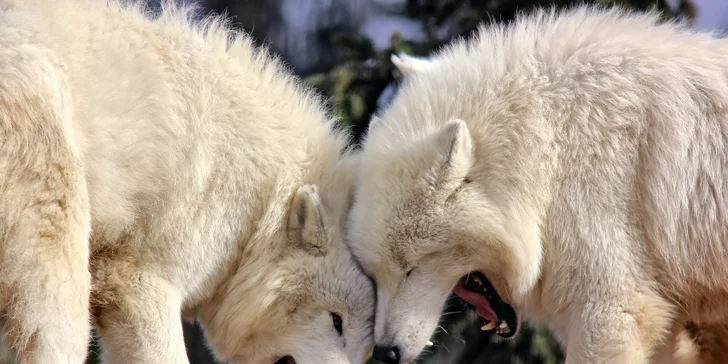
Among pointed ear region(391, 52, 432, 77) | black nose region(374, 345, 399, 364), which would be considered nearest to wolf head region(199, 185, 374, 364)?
black nose region(374, 345, 399, 364)

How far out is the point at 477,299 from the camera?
5.06m

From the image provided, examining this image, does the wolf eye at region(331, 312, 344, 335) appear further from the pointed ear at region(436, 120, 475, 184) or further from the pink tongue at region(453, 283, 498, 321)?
the pointed ear at region(436, 120, 475, 184)

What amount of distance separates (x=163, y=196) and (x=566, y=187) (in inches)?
84.8

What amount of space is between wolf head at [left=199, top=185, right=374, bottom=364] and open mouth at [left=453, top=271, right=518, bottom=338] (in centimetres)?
59

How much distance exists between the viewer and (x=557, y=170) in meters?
4.43

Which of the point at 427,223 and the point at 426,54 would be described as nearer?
the point at 427,223

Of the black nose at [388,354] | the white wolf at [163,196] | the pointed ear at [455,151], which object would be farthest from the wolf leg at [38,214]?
the pointed ear at [455,151]

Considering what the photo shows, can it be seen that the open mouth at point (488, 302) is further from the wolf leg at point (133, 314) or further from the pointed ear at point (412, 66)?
the wolf leg at point (133, 314)

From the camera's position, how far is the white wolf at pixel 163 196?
3.89 meters

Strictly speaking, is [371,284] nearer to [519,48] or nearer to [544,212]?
[544,212]

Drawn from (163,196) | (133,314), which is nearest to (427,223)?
(163,196)

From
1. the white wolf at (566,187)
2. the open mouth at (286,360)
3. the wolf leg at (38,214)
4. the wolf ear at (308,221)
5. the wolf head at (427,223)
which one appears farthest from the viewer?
the open mouth at (286,360)

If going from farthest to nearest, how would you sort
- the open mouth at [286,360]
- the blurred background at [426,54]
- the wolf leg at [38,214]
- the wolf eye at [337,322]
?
the blurred background at [426,54]
the open mouth at [286,360]
the wolf eye at [337,322]
the wolf leg at [38,214]

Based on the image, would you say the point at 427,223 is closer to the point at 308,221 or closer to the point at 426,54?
the point at 308,221
